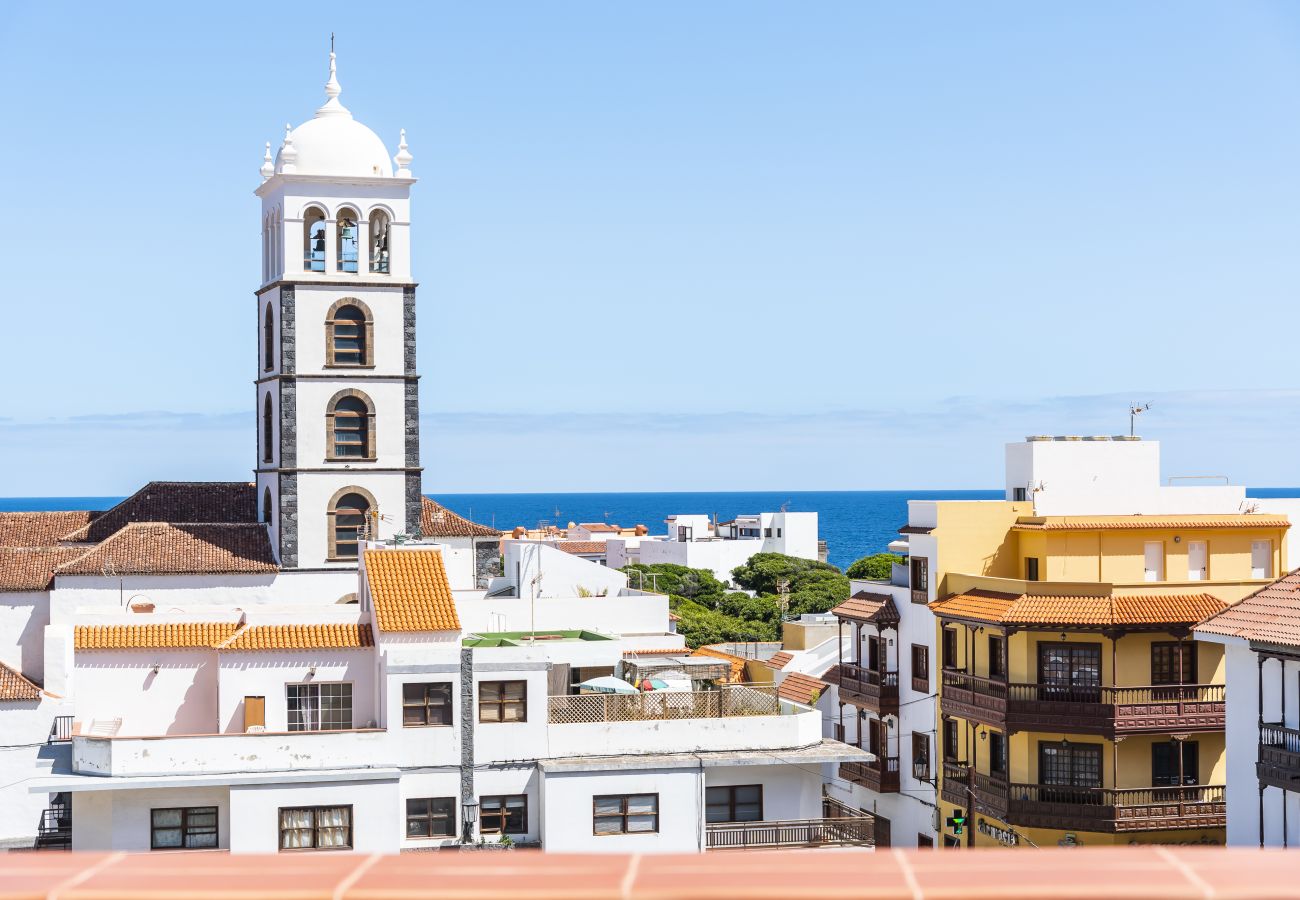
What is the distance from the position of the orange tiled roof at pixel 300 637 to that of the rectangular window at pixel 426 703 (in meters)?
2.62

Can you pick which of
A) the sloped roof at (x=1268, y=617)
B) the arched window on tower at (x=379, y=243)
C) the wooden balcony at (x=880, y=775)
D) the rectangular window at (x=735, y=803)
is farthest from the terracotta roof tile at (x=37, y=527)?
the sloped roof at (x=1268, y=617)

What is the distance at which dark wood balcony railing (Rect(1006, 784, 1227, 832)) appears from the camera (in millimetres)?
43031

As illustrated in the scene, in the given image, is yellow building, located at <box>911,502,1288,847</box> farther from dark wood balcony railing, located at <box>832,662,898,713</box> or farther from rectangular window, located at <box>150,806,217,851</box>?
rectangular window, located at <box>150,806,217,851</box>

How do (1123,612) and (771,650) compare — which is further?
(771,650)

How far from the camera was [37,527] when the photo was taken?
57406 mm

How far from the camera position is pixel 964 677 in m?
46.8

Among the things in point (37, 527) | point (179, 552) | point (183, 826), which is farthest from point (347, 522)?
point (183, 826)

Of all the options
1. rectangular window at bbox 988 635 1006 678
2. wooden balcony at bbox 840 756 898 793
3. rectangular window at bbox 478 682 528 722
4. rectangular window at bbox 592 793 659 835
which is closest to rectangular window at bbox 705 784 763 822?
rectangular window at bbox 592 793 659 835

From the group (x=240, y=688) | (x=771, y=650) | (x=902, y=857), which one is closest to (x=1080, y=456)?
(x=771, y=650)

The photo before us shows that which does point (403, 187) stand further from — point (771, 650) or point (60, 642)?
point (771, 650)

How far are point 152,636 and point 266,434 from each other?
58.5 ft

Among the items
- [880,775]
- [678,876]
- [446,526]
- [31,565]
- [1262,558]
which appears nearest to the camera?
[678,876]

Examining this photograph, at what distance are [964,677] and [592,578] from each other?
31615 millimetres

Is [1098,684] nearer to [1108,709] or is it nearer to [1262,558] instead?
[1108,709]
